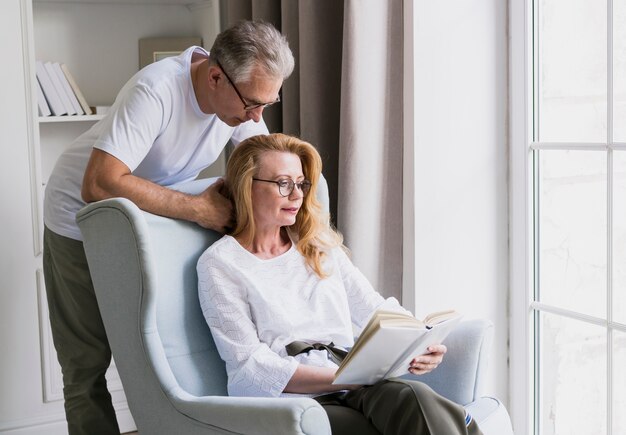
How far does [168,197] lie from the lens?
2107 mm

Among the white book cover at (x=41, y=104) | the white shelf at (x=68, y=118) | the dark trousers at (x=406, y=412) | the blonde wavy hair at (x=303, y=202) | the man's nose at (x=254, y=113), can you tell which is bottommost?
the dark trousers at (x=406, y=412)

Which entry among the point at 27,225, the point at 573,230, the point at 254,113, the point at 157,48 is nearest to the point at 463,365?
the point at 573,230

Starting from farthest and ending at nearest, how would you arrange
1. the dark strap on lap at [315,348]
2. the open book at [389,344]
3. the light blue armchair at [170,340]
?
the dark strap on lap at [315,348] → the light blue armchair at [170,340] → the open book at [389,344]

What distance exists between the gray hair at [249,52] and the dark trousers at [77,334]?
659 mm

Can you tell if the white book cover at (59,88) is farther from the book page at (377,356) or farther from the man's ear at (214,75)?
the book page at (377,356)

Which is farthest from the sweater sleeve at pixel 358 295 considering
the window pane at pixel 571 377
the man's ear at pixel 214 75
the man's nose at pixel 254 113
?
the window pane at pixel 571 377

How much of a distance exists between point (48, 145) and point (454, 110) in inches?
63.0

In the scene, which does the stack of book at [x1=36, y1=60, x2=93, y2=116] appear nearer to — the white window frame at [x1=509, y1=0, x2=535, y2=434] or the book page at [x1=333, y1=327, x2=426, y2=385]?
the white window frame at [x1=509, y1=0, x2=535, y2=434]

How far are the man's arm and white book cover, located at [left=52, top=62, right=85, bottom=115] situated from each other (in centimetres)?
109

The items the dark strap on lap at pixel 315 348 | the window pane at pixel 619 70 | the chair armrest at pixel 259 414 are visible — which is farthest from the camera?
the window pane at pixel 619 70

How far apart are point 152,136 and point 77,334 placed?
609 mm

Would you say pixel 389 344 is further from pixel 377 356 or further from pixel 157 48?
pixel 157 48

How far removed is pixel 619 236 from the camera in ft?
7.57

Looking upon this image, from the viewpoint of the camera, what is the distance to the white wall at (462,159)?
246cm
